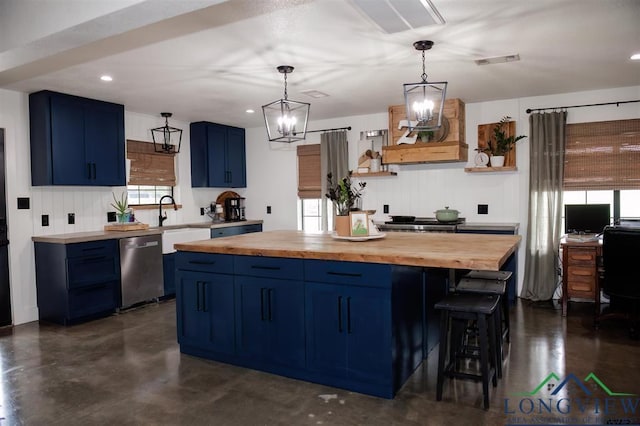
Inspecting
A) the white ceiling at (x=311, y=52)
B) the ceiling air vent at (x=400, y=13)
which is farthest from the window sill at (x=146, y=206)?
the ceiling air vent at (x=400, y=13)

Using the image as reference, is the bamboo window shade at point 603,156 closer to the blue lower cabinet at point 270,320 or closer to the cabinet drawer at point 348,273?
the cabinet drawer at point 348,273

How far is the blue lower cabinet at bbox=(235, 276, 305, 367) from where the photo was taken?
306 centimetres

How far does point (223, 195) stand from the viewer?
737 centimetres

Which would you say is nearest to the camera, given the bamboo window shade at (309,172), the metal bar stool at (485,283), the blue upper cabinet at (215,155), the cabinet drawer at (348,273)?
the cabinet drawer at (348,273)

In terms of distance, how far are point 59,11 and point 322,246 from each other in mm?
2027

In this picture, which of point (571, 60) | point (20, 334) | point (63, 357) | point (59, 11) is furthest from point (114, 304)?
point (571, 60)

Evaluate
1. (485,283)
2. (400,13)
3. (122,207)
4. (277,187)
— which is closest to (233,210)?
(277,187)

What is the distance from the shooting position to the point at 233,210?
23.4ft

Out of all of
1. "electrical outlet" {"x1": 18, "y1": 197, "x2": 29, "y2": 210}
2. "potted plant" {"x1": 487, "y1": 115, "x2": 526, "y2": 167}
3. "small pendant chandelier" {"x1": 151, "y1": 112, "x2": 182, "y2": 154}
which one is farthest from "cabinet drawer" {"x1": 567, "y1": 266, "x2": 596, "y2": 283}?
"electrical outlet" {"x1": 18, "y1": 197, "x2": 29, "y2": 210}

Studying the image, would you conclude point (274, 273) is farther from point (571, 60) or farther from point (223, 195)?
point (223, 195)

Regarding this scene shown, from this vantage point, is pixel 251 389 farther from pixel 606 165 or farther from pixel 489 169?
pixel 606 165

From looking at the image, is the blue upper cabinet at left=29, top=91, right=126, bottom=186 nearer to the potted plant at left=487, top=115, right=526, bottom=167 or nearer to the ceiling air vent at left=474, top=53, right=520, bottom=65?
the ceiling air vent at left=474, top=53, right=520, bottom=65

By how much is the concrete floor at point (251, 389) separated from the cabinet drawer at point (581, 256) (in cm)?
67

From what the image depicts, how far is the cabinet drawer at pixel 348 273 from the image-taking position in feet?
8.99
